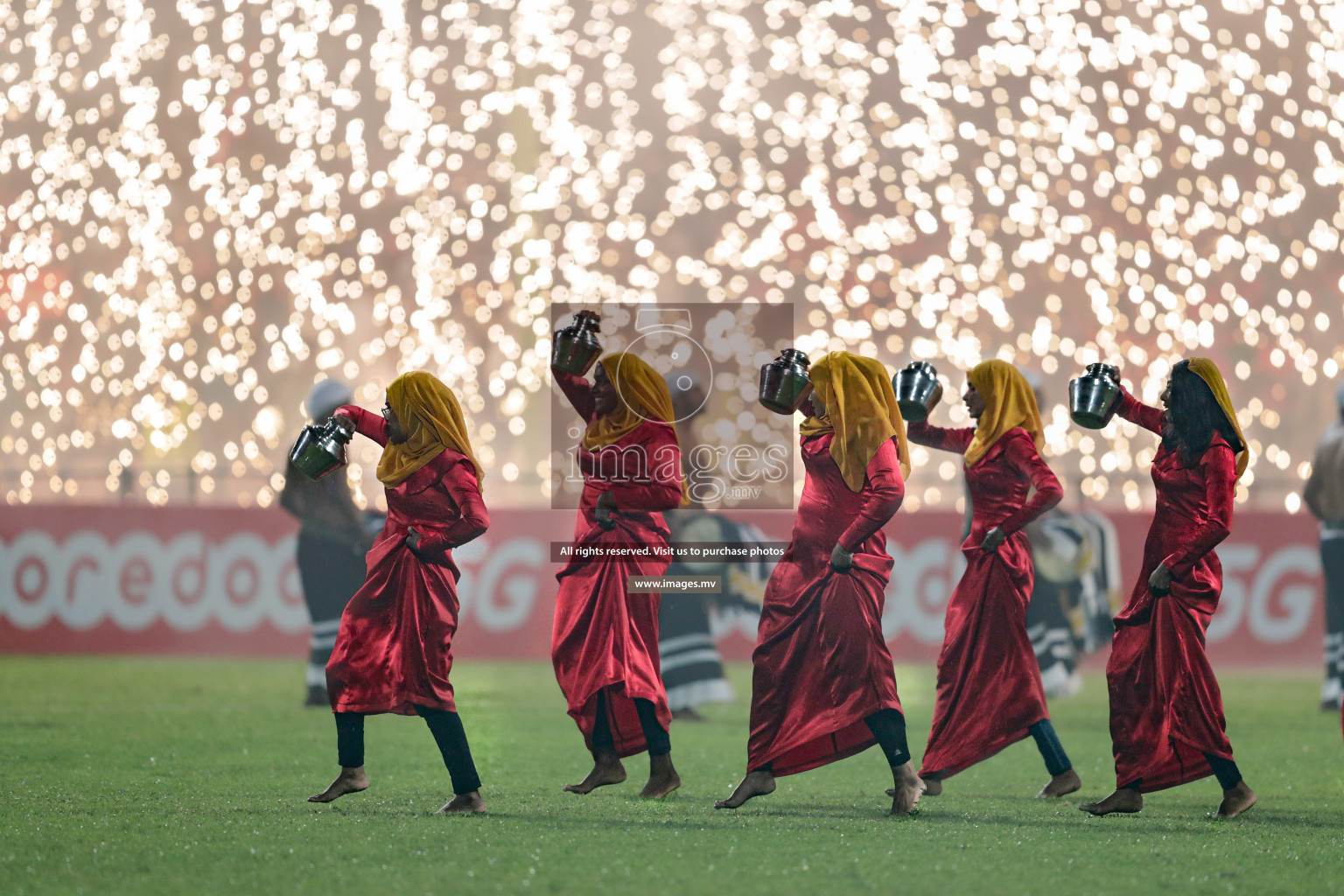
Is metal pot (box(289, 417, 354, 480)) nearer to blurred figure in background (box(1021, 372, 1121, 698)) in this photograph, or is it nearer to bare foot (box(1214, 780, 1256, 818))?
bare foot (box(1214, 780, 1256, 818))

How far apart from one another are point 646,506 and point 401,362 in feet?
35.9

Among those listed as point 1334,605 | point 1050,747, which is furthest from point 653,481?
point 1334,605

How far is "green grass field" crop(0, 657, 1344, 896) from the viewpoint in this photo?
145 inches

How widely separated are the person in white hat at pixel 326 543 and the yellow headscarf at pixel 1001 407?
3.99m

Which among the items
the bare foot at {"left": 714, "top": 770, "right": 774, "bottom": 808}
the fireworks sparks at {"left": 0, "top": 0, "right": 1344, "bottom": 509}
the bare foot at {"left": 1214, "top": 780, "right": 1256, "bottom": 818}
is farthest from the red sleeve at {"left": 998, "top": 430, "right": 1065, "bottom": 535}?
the fireworks sparks at {"left": 0, "top": 0, "right": 1344, "bottom": 509}

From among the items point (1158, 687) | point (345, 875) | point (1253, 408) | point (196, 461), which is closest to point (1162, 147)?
point (1253, 408)

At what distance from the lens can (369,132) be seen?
52.6ft

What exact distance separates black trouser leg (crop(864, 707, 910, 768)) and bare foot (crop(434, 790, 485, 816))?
1.27m

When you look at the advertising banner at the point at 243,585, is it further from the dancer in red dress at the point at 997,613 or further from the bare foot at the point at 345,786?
the bare foot at the point at 345,786

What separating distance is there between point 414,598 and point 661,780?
109 cm

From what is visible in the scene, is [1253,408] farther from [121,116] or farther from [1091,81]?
[121,116]

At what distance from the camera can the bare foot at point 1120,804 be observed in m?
4.84

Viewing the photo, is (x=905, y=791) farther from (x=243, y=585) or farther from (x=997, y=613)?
(x=243, y=585)

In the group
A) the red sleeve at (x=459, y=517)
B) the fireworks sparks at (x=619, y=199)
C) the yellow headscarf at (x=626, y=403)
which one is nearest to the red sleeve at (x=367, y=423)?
the red sleeve at (x=459, y=517)
